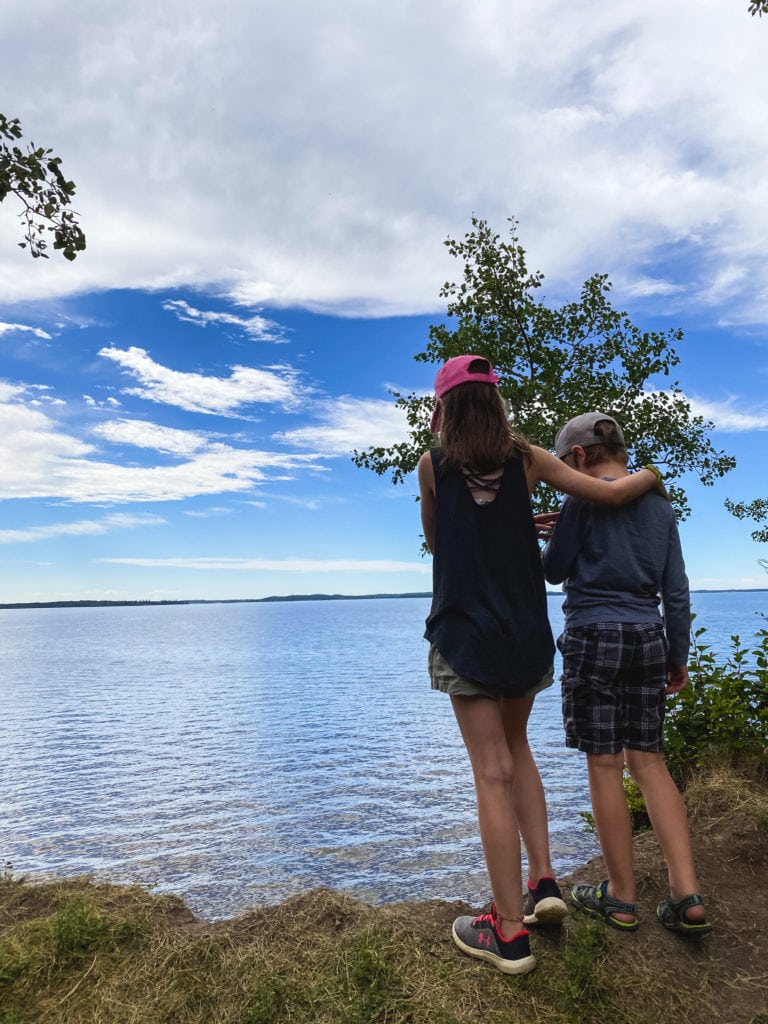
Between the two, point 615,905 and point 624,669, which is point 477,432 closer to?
point 624,669

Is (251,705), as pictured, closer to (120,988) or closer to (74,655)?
(120,988)

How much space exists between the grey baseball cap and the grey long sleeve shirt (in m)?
0.33

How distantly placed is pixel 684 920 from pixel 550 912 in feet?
2.50

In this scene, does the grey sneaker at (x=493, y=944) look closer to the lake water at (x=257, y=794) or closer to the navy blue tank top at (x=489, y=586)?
the navy blue tank top at (x=489, y=586)

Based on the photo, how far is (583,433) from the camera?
13.4 ft

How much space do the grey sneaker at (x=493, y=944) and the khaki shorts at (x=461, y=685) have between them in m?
1.06

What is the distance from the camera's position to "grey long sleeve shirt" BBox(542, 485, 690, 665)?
3873 mm

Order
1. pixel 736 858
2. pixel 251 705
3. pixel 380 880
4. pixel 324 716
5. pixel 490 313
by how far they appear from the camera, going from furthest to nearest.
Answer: pixel 251 705 < pixel 324 716 < pixel 490 313 < pixel 380 880 < pixel 736 858

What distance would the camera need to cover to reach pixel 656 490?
4051 mm

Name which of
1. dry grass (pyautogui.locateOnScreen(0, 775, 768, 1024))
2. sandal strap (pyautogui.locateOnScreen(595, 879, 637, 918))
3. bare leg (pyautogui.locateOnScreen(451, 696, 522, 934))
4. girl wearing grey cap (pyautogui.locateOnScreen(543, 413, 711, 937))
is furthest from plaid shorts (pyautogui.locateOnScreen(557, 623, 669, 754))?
dry grass (pyautogui.locateOnScreen(0, 775, 768, 1024))

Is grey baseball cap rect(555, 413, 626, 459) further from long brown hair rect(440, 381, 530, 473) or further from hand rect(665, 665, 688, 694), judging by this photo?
hand rect(665, 665, 688, 694)

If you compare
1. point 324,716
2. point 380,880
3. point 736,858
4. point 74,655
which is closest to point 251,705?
point 324,716

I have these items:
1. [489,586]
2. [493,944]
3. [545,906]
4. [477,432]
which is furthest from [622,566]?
[493,944]

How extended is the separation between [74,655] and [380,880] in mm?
71956
